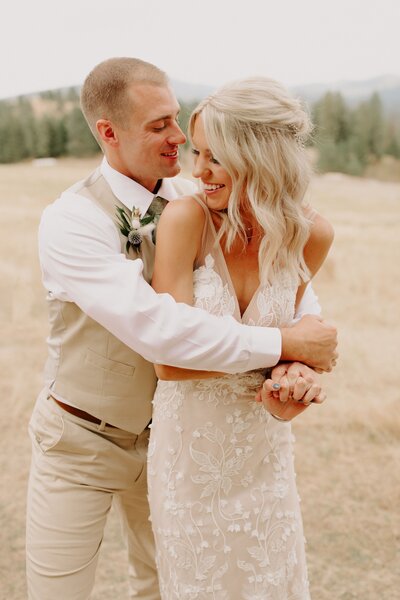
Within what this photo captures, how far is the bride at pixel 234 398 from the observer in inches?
87.1

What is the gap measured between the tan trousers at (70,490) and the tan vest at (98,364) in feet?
0.32

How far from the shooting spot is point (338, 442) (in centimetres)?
547

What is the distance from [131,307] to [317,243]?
2.35 feet

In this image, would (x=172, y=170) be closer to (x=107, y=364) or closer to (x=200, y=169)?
(x=200, y=169)

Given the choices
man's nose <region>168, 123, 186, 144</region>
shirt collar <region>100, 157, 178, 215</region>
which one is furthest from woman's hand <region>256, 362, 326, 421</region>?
man's nose <region>168, 123, 186, 144</region>

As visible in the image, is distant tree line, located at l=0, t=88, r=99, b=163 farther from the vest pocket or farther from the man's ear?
the vest pocket

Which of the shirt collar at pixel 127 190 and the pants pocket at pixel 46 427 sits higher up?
the shirt collar at pixel 127 190

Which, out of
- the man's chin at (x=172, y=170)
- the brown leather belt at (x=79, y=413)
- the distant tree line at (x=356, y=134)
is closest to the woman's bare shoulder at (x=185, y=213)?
the man's chin at (x=172, y=170)

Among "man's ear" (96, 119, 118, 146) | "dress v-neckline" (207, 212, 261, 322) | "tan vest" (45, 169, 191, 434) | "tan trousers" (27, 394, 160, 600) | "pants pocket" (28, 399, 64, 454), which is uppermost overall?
"man's ear" (96, 119, 118, 146)

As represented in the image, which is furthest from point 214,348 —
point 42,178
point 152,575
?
point 42,178

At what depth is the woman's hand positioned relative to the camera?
2205 millimetres

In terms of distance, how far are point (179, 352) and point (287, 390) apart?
13.9 inches

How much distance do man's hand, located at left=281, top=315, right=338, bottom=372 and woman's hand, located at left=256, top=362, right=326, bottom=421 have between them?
0.03m

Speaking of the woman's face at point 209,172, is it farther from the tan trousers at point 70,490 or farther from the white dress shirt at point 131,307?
the tan trousers at point 70,490
